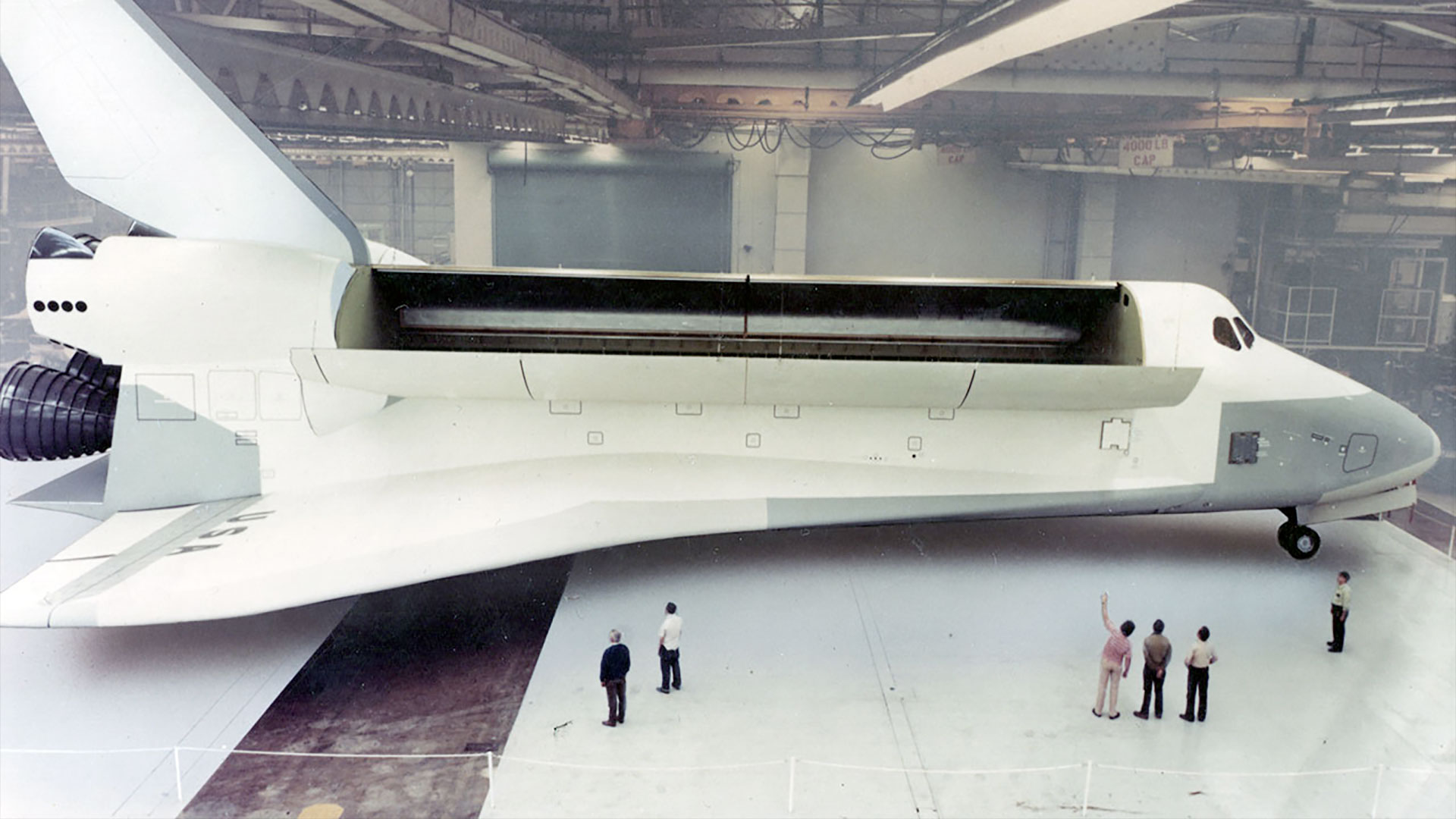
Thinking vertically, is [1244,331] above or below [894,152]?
below

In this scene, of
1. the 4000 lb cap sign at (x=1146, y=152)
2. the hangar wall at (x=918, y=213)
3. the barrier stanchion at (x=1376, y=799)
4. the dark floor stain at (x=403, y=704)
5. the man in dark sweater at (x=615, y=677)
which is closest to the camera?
the barrier stanchion at (x=1376, y=799)

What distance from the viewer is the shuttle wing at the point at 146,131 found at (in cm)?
687

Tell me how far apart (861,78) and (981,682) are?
5.22 m

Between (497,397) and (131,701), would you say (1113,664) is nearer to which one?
(497,397)

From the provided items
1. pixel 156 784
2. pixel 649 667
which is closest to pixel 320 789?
pixel 156 784

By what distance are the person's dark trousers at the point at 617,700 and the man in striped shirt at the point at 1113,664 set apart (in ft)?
9.75

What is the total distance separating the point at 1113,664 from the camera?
580cm

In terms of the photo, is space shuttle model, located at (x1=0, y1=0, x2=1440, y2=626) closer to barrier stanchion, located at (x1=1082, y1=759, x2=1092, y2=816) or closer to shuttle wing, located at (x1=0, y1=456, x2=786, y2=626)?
shuttle wing, located at (x1=0, y1=456, x2=786, y2=626)

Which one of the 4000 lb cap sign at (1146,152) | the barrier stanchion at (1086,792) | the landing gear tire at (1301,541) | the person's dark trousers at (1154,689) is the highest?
the 4000 lb cap sign at (1146,152)

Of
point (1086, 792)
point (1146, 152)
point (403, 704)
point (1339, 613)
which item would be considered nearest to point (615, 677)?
point (403, 704)

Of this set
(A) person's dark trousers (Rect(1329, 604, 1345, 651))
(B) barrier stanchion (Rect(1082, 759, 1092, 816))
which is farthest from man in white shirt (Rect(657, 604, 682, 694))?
(A) person's dark trousers (Rect(1329, 604, 1345, 651))

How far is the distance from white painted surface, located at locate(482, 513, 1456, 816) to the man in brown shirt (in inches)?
4.4

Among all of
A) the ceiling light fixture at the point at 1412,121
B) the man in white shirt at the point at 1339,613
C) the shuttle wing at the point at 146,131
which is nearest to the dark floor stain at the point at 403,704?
the shuttle wing at the point at 146,131

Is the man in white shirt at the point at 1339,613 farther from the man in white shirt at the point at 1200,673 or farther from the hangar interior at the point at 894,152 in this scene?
the man in white shirt at the point at 1200,673
